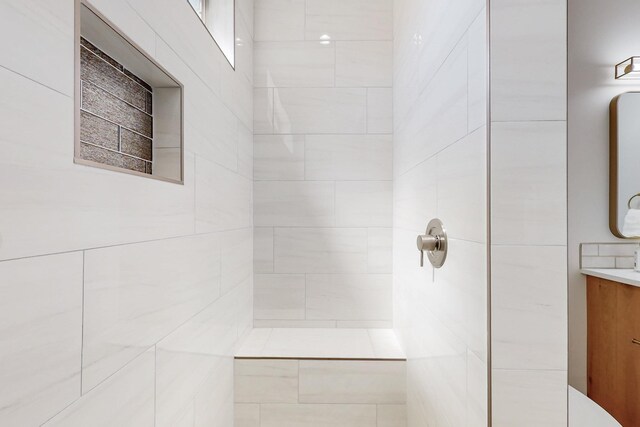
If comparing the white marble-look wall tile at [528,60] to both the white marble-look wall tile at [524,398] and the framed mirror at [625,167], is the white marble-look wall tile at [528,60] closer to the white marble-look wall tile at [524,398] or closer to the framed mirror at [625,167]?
the framed mirror at [625,167]

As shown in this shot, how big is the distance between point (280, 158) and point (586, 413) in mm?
1798

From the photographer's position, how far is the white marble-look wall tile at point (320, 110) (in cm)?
224

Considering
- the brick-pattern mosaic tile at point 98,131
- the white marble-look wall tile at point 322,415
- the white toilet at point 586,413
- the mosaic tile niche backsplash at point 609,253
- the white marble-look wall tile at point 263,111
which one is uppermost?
the white marble-look wall tile at point 263,111

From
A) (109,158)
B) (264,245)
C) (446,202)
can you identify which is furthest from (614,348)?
(264,245)

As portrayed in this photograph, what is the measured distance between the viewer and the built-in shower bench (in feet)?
5.94

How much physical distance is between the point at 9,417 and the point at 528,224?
102 centimetres

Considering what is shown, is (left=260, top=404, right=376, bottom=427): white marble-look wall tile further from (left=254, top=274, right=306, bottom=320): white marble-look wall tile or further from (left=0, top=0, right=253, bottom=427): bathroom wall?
(left=254, top=274, right=306, bottom=320): white marble-look wall tile

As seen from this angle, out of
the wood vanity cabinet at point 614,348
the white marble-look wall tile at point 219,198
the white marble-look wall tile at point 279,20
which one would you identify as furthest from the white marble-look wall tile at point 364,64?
the wood vanity cabinet at point 614,348

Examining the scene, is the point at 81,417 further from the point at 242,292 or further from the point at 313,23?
the point at 313,23

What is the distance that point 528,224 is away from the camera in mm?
850

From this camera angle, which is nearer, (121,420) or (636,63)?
(121,420)

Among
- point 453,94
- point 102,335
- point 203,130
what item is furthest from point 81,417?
point 453,94

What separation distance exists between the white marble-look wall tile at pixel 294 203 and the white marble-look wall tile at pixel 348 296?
1.13 feet

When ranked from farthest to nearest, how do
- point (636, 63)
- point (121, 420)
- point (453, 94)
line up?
point (453, 94)
point (636, 63)
point (121, 420)
